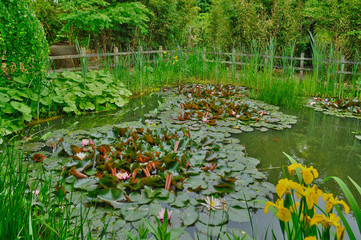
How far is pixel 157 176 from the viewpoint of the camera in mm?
1767

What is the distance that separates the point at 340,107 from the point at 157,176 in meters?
3.60

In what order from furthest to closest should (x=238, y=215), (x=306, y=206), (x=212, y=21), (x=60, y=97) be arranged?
(x=212, y=21), (x=60, y=97), (x=238, y=215), (x=306, y=206)

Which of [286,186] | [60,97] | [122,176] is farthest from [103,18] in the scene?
[286,186]

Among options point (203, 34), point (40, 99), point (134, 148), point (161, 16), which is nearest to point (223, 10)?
point (161, 16)

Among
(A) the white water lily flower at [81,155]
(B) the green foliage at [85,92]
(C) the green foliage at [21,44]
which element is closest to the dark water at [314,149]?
(A) the white water lily flower at [81,155]

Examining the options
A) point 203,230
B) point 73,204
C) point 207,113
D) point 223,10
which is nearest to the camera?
point 203,230

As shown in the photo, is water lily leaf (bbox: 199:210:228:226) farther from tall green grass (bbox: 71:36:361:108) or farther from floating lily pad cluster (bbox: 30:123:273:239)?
tall green grass (bbox: 71:36:361:108)

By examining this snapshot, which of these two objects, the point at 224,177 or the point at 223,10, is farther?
the point at 223,10

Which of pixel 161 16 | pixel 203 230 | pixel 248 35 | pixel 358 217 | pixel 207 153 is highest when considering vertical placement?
pixel 161 16

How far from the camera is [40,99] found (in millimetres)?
3188

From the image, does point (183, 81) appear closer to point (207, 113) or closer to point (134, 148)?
point (207, 113)

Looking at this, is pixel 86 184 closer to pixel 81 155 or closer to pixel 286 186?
pixel 81 155

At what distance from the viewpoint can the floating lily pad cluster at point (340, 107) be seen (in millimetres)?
3848

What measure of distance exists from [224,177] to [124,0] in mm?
7868
